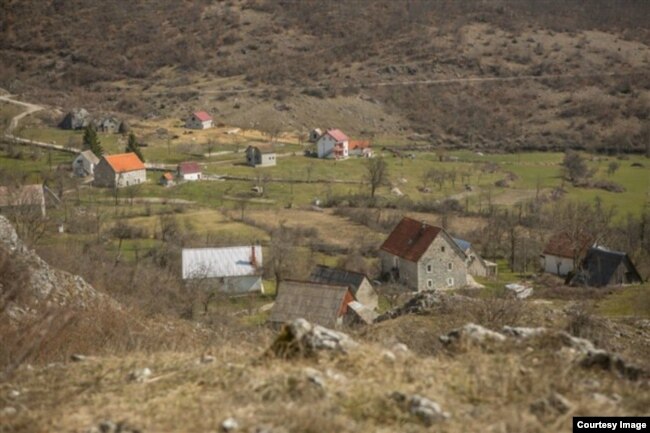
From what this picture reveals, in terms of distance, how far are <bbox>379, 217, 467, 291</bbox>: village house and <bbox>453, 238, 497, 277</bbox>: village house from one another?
1.84 meters

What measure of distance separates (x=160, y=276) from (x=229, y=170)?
99.7 ft

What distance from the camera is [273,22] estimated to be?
366 ft

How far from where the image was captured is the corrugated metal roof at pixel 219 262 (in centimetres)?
3119

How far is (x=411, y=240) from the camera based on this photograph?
109ft

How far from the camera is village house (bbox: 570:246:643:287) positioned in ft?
96.6

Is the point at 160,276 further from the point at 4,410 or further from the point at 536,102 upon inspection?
the point at 536,102

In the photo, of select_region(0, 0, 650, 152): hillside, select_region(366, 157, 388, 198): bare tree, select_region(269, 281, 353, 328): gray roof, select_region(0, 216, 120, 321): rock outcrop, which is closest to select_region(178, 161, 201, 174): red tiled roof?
select_region(366, 157, 388, 198): bare tree

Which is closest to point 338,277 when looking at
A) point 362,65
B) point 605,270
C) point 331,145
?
point 605,270

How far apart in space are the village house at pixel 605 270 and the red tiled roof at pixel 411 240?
6129mm

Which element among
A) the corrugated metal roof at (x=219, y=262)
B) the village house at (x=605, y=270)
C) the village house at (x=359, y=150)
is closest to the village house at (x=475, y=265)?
the village house at (x=605, y=270)

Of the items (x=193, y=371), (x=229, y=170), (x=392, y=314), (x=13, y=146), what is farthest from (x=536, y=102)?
(x=193, y=371)

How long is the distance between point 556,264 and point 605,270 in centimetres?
499

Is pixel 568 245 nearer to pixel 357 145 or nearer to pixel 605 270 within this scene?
pixel 605 270

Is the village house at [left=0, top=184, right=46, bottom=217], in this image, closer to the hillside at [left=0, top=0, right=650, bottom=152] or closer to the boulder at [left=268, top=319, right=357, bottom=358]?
the boulder at [left=268, top=319, right=357, bottom=358]
